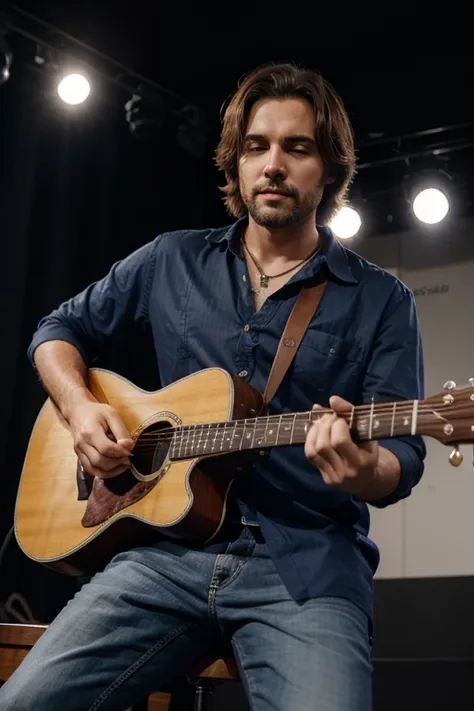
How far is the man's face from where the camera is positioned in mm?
2496

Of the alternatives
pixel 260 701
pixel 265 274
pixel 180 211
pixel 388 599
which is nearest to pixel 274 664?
pixel 260 701

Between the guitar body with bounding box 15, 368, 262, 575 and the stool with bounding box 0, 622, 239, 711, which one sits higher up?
the guitar body with bounding box 15, 368, 262, 575

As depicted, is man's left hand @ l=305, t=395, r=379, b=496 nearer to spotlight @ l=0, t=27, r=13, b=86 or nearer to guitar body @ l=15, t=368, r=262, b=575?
guitar body @ l=15, t=368, r=262, b=575

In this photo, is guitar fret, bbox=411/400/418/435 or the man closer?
guitar fret, bbox=411/400/418/435

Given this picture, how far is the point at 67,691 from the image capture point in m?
2.00

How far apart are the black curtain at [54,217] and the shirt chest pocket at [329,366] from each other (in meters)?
2.40

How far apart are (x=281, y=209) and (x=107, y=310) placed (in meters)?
0.56

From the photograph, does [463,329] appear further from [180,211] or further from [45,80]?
[45,80]

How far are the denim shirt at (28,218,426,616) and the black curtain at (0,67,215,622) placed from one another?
1.85 metres

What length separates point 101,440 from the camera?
2326 mm

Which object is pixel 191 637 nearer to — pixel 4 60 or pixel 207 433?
pixel 207 433

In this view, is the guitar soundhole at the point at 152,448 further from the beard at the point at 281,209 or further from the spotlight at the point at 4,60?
the spotlight at the point at 4,60

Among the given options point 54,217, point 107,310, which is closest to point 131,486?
point 107,310

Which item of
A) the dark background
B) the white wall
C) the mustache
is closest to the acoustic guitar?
the mustache
